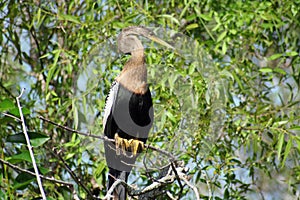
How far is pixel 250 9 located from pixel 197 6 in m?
0.21

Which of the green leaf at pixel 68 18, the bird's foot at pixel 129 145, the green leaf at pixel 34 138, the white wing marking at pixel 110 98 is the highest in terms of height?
the green leaf at pixel 68 18

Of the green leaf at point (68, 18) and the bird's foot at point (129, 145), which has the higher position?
the green leaf at point (68, 18)

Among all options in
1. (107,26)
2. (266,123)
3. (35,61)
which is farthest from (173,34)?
(35,61)

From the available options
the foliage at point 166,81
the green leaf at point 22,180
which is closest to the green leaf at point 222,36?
the foliage at point 166,81

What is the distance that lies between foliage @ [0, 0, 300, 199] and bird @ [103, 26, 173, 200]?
5.2 inches

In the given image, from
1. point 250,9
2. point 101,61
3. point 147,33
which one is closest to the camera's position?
point 147,33

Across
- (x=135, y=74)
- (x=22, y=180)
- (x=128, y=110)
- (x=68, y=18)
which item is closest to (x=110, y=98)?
(x=128, y=110)

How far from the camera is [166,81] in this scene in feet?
7.11

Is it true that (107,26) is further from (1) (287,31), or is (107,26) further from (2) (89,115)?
(1) (287,31)

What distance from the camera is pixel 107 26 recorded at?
2.76 meters

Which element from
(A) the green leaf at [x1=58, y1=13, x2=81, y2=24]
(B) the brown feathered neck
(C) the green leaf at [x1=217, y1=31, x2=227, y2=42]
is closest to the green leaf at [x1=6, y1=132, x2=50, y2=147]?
(B) the brown feathered neck

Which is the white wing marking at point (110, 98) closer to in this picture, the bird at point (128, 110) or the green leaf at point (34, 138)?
the bird at point (128, 110)

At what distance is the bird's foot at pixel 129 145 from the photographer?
6.29 ft

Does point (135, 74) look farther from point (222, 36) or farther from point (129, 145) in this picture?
point (222, 36)
